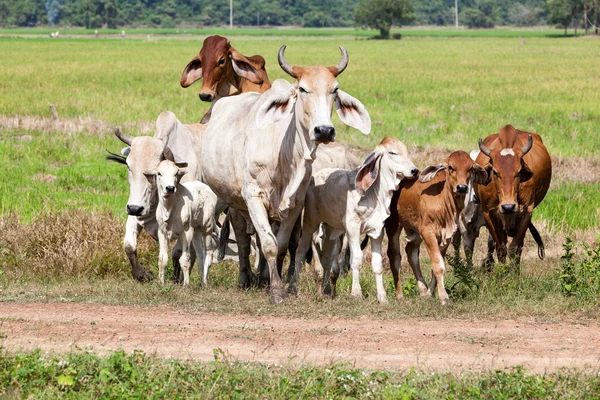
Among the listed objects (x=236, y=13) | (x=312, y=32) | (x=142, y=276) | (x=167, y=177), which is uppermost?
(x=236, y=13)

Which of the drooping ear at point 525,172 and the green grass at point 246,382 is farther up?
the drooping ear at point 525,172

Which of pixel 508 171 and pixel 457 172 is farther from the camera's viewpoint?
pixel 508 171

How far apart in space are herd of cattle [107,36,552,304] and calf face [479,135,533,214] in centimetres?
1

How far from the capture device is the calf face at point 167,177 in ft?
33.2

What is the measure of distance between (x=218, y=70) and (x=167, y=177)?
2473 mm

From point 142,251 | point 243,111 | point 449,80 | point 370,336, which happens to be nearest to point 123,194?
point 142,251

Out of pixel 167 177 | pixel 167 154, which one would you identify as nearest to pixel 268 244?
pixel 167 177

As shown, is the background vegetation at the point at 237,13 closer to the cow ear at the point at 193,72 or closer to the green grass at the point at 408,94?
the green grass at the point at 408,94

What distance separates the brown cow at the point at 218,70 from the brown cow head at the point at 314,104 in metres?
2.92

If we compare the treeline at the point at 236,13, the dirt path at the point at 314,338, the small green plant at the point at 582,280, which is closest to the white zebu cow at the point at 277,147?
the dirt path at the point at 314,338

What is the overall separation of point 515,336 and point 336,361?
5.35ft

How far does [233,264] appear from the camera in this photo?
12.7 metres

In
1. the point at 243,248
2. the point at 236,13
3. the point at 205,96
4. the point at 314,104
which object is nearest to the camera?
the point at 314,104

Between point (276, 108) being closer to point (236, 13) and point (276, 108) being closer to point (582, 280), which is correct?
point (582, 280)
